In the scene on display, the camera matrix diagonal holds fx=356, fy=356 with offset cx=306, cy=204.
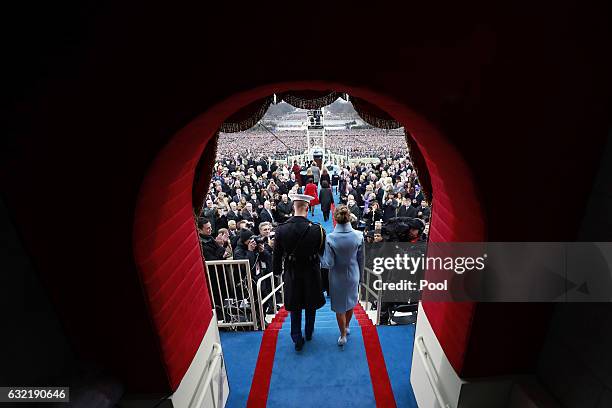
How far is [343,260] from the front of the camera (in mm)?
3619

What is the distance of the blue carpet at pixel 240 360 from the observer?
11.5 ft

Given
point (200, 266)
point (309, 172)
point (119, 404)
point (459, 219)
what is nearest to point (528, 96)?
point (459, 219)

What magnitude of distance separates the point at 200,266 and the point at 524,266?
246 cm

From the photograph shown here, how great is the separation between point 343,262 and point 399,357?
1.33 metres

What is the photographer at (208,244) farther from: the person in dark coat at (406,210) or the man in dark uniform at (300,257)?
the person in dark coat at (406,210)

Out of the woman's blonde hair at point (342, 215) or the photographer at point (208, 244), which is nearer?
the woman's blonde hair at point (342, 215)

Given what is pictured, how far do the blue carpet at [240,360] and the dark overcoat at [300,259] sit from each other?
0.83 metres

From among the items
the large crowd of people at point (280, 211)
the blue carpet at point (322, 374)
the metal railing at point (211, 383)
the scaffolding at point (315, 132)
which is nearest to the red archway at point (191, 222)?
the metal railing at point (211, 383)

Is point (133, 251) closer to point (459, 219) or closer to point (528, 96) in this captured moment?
point (459, 219)

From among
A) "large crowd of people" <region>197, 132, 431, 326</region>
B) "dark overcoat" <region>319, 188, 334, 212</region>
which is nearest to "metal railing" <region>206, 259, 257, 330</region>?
"large crowd of people" <region>197, 132, 431, 326</region>

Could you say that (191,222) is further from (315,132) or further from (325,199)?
(315,132)

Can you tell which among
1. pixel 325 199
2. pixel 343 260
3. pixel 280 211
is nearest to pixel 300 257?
pixel 343 260

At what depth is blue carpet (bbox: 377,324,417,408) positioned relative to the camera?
3.46m

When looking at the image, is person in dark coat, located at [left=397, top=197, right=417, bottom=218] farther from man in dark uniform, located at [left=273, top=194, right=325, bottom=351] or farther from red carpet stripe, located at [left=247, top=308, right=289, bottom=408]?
man in dark uniform, located at [left=273, top=194, right=325, bottom=351]
